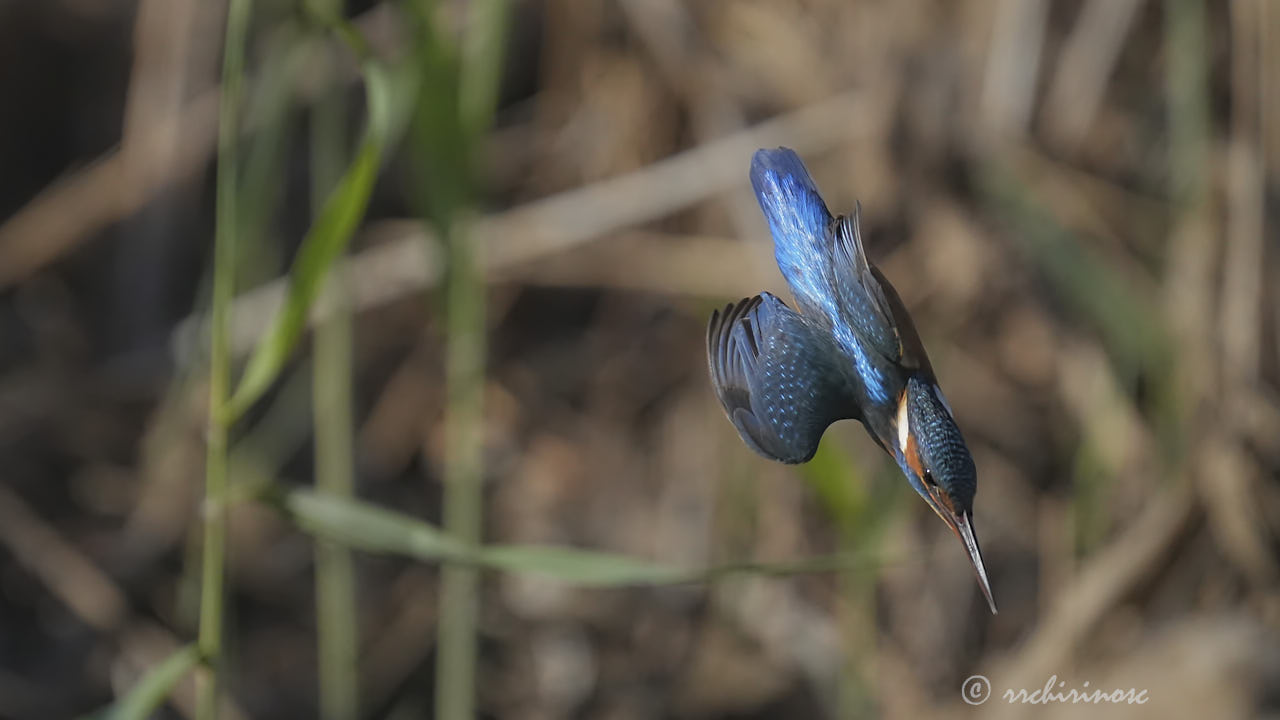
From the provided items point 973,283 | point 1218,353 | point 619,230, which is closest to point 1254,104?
point 1218,353

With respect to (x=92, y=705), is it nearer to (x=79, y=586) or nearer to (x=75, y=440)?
(x=79, y=586)

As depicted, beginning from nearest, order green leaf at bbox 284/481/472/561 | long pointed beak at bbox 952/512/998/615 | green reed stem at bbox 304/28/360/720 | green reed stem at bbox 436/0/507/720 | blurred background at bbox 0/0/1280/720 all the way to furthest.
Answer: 1. long pointed beak at bbox 952/512/998/615
2. green leaf at bbox 284/481/472/561
3. green reed stem at bbox 436/0/507/720
4. green reed stem at bbox 304/28/360/720
5. blurred background at bbox 0/0/1280/720

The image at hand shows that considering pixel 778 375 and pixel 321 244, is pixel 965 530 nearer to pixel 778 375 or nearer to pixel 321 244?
pixel 778 375

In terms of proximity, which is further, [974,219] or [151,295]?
[151,295]

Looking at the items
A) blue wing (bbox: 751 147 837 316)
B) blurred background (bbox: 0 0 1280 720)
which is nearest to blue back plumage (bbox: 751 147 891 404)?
blue wing (bbox: 751 147 837 316)

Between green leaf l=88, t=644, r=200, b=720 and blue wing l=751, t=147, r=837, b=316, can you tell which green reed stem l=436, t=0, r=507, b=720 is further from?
blue wing l=751, t=147, r=837, b=316
